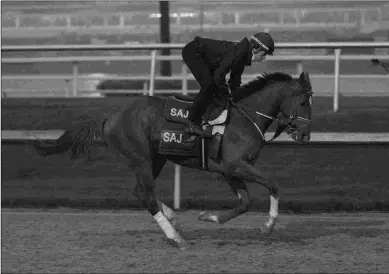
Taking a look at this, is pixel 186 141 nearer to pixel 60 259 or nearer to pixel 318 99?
pixel 60 259

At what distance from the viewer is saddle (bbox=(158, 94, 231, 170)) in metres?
7.14

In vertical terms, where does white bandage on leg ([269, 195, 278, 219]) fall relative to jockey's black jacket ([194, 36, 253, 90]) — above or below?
below

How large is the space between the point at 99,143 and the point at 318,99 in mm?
3408

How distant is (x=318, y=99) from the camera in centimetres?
1113

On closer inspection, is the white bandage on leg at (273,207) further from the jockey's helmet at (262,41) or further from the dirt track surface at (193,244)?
the jockey's helmet at (262,41)

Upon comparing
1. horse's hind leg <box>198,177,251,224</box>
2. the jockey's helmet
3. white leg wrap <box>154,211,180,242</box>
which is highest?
the jockey's helmet

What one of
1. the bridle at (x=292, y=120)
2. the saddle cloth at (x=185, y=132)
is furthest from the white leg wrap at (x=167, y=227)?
the bridle at (x=292, y=120)

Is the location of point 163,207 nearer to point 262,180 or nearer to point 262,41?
point 262,180

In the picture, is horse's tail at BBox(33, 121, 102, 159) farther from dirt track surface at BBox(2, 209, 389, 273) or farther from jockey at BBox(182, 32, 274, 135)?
jockey at BBox(182, 32, 274, 135)

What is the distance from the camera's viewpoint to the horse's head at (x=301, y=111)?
23.2 ft

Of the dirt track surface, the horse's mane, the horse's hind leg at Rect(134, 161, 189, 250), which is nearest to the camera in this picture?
the dirt track surface

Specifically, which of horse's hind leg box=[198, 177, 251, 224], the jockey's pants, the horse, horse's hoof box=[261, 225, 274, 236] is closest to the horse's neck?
the horse

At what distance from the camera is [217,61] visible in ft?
23.6

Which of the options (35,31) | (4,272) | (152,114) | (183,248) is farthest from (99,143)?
(35,31)
